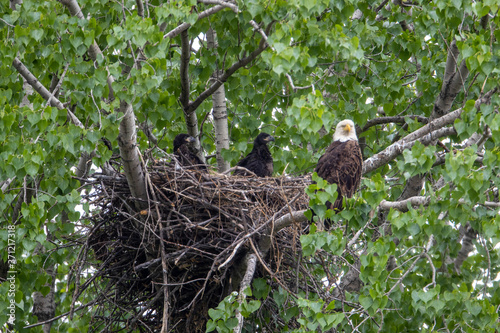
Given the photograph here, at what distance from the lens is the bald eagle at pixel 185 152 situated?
622cm

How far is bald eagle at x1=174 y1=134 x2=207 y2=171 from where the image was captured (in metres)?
6.22

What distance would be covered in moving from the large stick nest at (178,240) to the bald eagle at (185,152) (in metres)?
0.69

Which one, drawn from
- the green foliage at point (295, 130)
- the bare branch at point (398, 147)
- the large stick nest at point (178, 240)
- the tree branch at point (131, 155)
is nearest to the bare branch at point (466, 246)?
the green foliage at point (295, 130)

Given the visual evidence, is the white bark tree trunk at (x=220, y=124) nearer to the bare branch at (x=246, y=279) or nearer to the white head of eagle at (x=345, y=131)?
the white head of eagle at (x=345, y=131)

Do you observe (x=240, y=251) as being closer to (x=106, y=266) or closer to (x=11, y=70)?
(x=106, y=266)

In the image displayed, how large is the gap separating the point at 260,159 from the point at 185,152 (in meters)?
0.93

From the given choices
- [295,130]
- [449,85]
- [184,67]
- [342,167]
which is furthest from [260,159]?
[449,85]

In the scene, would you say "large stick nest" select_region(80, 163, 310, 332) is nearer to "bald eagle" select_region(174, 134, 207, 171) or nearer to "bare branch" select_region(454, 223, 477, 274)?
"bald eagle" select_region(174, 134, 207, 171)

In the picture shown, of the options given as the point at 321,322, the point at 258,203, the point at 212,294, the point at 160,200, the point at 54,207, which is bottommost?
the point at 321,322

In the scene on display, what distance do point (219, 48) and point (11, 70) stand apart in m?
1.91

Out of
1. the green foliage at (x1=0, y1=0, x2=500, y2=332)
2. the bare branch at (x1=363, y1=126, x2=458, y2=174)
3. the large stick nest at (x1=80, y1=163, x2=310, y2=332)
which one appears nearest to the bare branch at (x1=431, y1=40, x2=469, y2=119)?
the green foliage at (x1=0, y1=0, x2=500, y2=332)

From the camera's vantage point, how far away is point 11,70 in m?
4.76

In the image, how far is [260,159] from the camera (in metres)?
6.92

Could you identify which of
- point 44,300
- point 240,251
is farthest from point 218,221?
point 44,300
